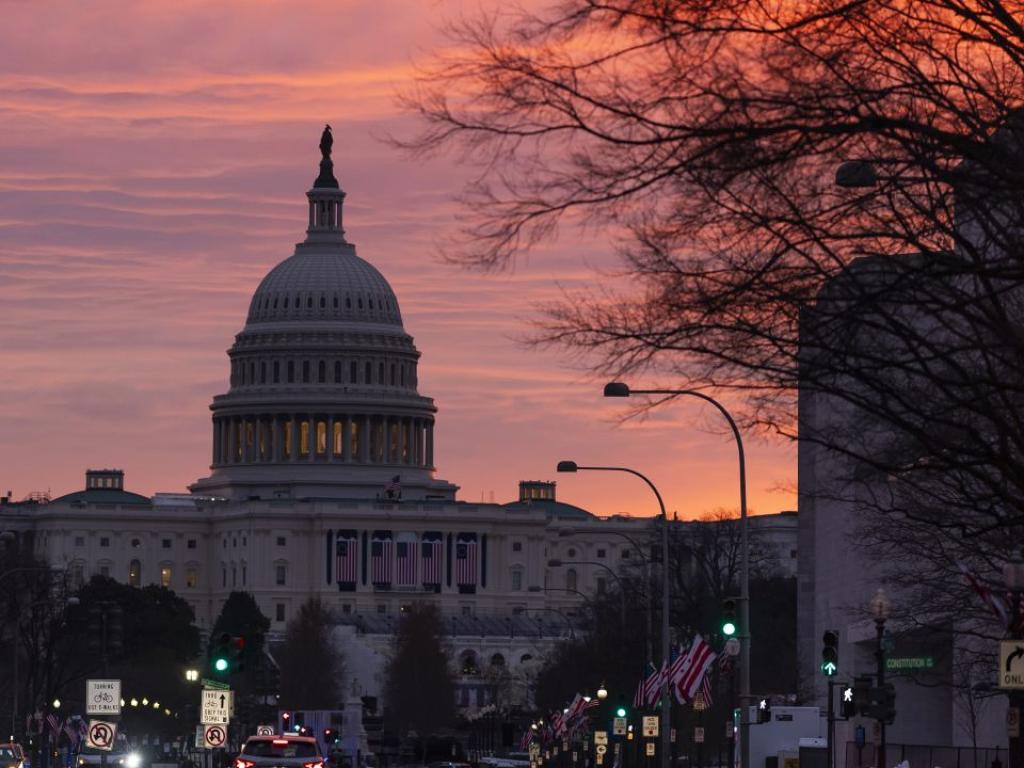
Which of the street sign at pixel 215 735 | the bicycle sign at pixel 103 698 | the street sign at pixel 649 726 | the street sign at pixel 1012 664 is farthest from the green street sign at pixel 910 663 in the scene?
the street sign at pixel 1012 664

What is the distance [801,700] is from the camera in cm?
9369

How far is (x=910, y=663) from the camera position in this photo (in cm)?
8425

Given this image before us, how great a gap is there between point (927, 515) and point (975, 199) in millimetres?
20279

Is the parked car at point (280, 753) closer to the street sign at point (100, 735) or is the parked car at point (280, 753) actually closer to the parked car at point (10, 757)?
the street sign at point (100, 735)

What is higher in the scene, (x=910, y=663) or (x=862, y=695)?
(x=910, y=663)

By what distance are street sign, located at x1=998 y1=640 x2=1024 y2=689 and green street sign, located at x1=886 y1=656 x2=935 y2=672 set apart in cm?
5084

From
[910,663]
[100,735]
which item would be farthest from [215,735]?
[910,663]

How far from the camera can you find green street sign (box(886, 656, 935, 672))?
82.9 metres

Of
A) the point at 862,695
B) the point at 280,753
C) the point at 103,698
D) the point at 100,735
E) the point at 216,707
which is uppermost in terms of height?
the point at 862,695

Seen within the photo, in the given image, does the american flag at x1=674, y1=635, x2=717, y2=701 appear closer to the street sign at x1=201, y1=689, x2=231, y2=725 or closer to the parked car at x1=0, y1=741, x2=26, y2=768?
the parked car at x1=0, y1=741, x2=26, y2=768

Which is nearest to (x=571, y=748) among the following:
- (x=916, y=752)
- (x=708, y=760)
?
Result: (x=708, y=760)

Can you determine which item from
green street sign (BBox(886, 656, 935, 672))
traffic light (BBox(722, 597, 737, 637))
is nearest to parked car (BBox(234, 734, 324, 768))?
traffic light (BBox(722, 597, 737, 637))

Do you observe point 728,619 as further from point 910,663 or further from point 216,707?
point 910,663

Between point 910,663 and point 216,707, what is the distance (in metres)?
31.8
